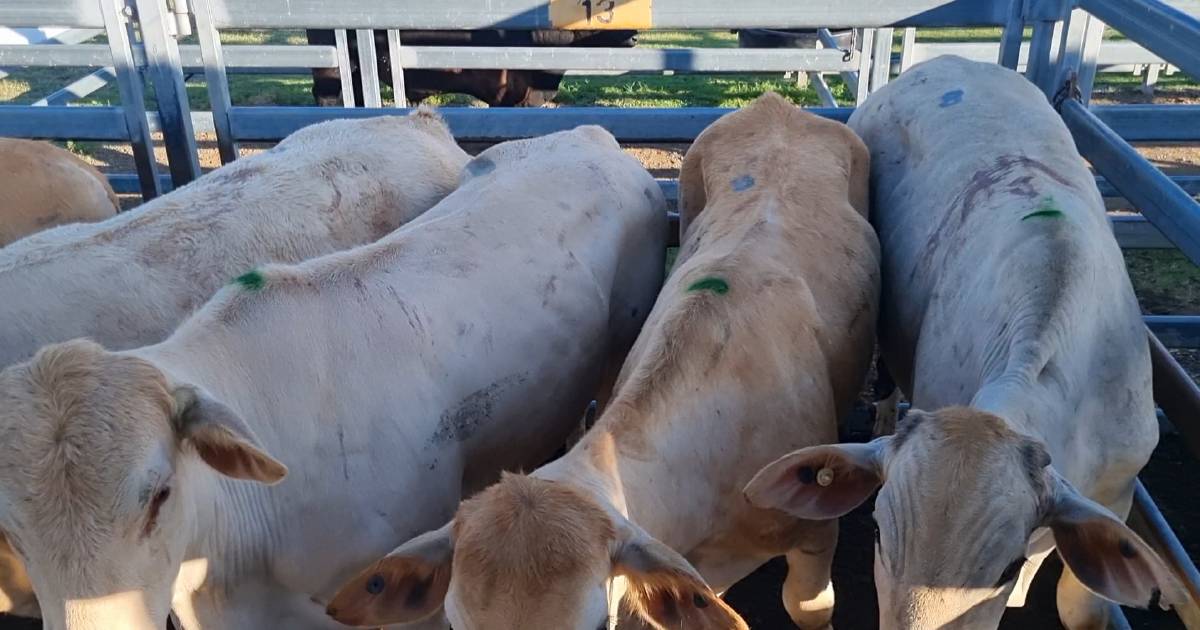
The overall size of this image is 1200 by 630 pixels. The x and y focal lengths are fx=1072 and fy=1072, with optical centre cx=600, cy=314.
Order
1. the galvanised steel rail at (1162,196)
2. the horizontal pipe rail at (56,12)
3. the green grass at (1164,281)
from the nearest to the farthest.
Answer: the galvanised steel rail at (1162,196), the horizontal pipe rail at (56,12), the green grass at (1164,281)

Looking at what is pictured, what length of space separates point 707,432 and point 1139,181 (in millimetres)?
2061

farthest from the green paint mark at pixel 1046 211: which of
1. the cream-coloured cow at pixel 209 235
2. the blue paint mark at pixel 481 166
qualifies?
the cream-coloured cow at pixel 209 235

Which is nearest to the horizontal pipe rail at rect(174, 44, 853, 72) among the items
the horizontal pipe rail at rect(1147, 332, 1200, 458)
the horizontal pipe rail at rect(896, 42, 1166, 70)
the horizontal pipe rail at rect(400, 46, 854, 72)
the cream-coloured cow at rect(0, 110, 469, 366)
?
the horizontal pipe rail at rect(400, 46, 854, 72)

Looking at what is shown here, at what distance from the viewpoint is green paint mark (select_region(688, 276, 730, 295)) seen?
3.44 metres

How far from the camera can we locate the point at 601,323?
413cm

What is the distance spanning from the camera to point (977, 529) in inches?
95.0

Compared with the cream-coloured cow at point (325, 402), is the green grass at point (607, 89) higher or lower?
lower

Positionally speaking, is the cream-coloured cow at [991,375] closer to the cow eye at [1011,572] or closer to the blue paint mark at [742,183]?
the cow eye at [1011,572]

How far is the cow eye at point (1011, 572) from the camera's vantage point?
2475 mm

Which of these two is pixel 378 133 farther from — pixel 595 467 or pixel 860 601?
pixel 860 601

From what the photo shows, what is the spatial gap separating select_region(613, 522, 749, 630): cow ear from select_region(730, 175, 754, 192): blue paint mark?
77.7 inches

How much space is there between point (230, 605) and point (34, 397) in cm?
92

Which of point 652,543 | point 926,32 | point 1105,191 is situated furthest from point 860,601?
point 926,32

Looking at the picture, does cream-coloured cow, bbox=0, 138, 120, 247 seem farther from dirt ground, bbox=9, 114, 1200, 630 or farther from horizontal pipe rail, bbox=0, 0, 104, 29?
dirt ground, bbox=9, 114, 1200, 630
